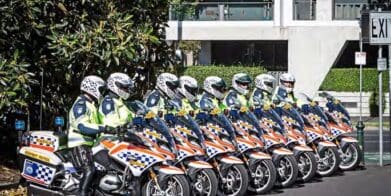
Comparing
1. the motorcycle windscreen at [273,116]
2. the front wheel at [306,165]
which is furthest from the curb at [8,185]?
the front wheel at [306,165]

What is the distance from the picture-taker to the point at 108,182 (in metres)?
10.1

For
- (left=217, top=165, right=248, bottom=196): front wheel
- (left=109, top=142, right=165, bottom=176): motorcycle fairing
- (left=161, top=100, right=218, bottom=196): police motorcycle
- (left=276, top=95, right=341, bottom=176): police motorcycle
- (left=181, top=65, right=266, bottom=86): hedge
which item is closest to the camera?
(left=109, top=142, right=165, bottom=176): motorcycle fairing

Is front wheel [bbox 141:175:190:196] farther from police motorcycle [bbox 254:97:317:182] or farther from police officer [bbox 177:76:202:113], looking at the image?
police motorcycle [bbox 254:97:317:182]

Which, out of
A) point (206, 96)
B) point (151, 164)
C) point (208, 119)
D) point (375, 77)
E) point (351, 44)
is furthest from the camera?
point (351, 44)

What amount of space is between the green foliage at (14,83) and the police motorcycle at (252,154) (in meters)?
3.07

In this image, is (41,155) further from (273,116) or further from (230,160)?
(273,116)

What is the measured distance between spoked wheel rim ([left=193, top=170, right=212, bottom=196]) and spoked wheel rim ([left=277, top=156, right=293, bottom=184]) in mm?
2364

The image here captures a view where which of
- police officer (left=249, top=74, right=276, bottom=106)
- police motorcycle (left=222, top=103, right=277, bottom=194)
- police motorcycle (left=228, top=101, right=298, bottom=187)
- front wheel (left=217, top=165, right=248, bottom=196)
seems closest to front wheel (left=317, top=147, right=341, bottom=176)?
police officer (left=249, top=74, right=276, bottom=106)

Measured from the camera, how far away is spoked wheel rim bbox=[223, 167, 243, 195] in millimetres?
11609

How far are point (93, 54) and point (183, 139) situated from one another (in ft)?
7.07

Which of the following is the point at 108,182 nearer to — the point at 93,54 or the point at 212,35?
the point at 93,54

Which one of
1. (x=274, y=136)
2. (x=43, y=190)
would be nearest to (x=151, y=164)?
(x=43, y=190)

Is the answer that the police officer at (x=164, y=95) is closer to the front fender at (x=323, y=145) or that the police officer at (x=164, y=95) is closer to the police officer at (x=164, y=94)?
the police officer at (x=164, y=94)

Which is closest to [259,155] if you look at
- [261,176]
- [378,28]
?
[261,176]
